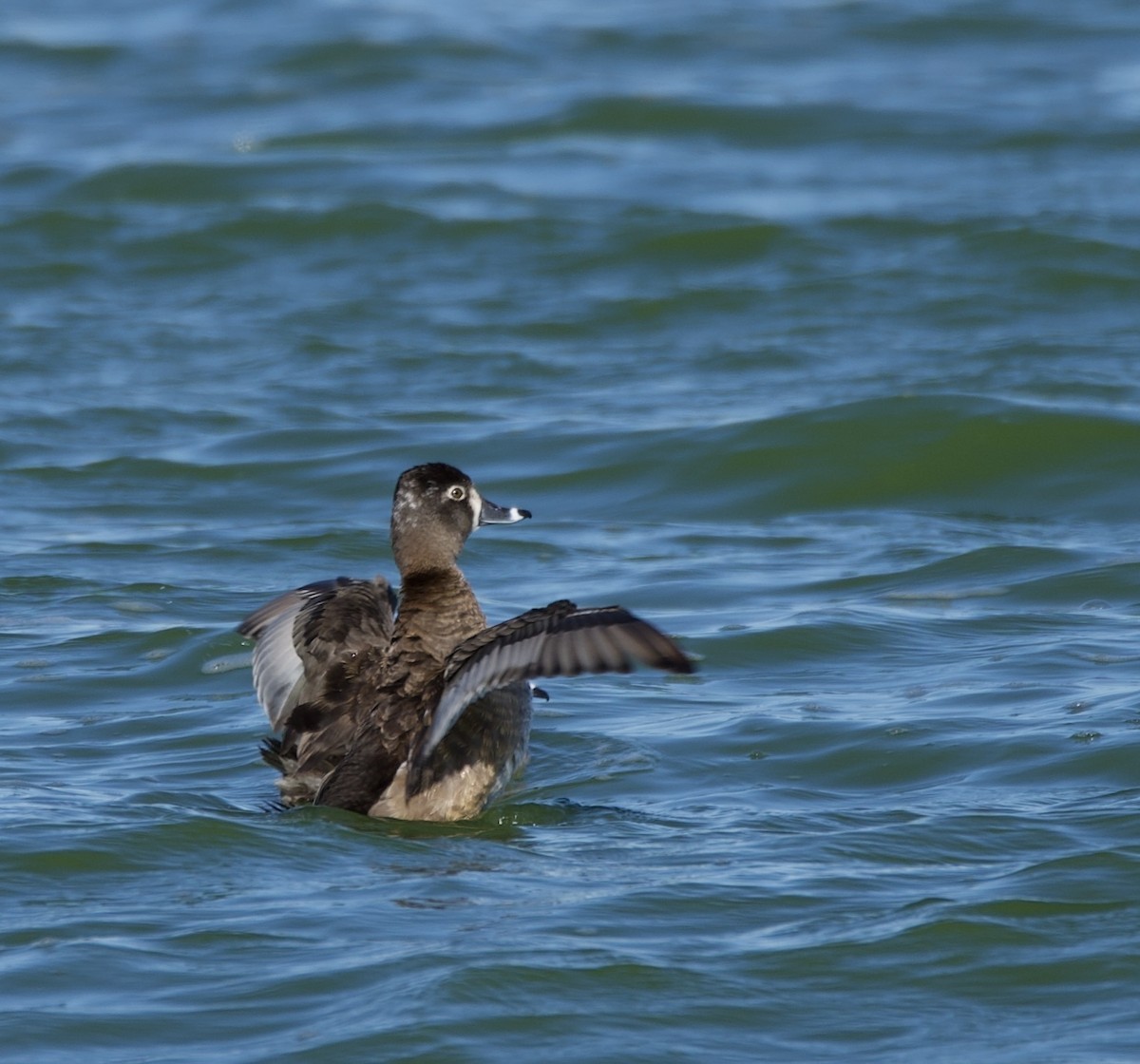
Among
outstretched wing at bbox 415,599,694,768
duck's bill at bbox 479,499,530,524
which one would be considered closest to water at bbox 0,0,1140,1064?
outstretched wing at bbox 415,599,694,768

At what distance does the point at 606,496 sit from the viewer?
36.2ft

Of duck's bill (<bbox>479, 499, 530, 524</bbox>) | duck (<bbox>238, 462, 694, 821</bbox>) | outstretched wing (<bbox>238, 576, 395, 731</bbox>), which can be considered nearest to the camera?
duck (<bbox>238, 462, 694, 821</bbox>)

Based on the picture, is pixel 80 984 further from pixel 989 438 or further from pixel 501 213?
pixel 501 213

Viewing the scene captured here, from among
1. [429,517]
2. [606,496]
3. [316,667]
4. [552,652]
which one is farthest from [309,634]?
[606,496]

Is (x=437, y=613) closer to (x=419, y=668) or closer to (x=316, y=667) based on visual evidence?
(x=419, y=668)

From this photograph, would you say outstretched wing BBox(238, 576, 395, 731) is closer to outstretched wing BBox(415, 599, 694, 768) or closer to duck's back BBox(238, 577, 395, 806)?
duck's back BBox(238, 577, 395, 806)

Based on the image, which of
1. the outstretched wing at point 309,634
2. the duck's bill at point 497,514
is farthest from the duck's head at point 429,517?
the outstretched wing at point 309,634

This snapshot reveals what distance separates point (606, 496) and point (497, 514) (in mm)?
3617

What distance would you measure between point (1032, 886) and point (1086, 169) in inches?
470

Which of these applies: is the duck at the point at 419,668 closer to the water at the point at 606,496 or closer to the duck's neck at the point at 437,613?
the duck's neck at the point at 437,613

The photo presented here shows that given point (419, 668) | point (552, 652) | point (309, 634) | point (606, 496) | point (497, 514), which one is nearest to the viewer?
point (552, 652)

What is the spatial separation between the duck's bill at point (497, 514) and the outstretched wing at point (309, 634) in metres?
0.43

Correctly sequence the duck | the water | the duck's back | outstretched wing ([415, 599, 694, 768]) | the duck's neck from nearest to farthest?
the water, outstretched wing ([415, 599, 694, 768]), the duck, the duck's back, the duck's neck

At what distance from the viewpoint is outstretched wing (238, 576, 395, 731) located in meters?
6.93
